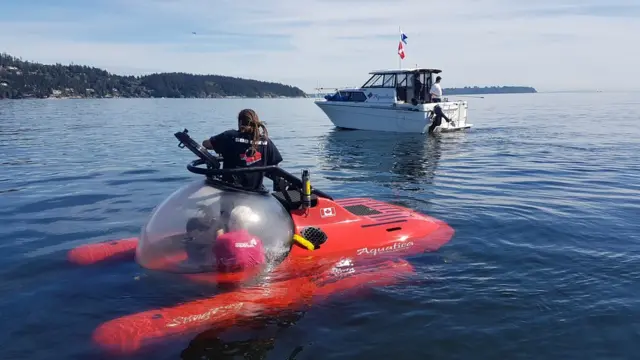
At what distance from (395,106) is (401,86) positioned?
1.78 m

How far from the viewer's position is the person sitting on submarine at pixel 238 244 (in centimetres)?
579

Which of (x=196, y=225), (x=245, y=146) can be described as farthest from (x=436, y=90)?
(x=196, y=225)

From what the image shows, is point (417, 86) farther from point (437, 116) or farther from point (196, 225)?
point (196, 225)

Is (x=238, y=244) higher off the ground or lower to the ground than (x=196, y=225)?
lower

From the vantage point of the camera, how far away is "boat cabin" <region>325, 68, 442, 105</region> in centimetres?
2991

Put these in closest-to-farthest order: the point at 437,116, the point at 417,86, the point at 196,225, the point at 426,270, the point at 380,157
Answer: the point at 196,225, the point at 426,270, the point at 380,157, the point at 437,116, the point at 417,86

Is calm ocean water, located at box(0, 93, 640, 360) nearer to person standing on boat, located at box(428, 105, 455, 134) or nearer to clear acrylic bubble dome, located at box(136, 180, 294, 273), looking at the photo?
clear acrylic bubble dome, located at box(136, 180, 294, 273)

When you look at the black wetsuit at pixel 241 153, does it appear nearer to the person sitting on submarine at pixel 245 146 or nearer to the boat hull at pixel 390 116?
the person sitting on submarine at pixel 245 146

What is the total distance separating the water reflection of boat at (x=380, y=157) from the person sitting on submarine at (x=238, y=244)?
8999 millimetres

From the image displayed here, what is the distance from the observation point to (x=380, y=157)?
19.9 m

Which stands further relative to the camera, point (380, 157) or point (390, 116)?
point (390, 116)

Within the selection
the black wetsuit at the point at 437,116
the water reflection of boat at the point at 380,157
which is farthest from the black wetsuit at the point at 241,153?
the black wetsuit at the point at 437,116

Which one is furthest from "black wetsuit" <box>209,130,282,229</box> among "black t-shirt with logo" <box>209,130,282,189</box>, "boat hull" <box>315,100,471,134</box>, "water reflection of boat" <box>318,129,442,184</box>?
"boat hull" <box>315,100,471,134</box>

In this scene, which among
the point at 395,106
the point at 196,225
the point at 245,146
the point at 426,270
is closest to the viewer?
the point at 196,225
